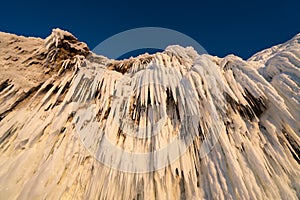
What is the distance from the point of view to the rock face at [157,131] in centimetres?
825

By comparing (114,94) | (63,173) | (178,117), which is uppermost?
(114,94)

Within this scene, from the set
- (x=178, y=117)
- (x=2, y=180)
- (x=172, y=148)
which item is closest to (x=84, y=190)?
(x=2, y=180)

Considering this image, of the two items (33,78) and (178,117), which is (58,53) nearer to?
(33,78)

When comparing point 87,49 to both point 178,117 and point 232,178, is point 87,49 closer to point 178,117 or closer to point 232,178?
point 178,117

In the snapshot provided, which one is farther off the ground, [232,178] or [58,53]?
[58,53]

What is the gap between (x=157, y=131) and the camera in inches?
410

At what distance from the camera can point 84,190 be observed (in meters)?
9.03

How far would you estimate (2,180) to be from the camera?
359 inches

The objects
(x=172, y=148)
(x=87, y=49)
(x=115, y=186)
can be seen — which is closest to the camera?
(x=115, y=186)

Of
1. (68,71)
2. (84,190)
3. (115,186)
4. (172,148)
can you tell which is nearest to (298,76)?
(172,148)

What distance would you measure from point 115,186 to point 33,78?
27.5ft

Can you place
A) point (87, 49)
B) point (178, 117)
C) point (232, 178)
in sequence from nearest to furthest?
point (232, 178) < point (178, 117) < point (87, 49)

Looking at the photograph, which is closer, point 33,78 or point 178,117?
point 178,117

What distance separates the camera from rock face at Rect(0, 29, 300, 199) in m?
8.25
